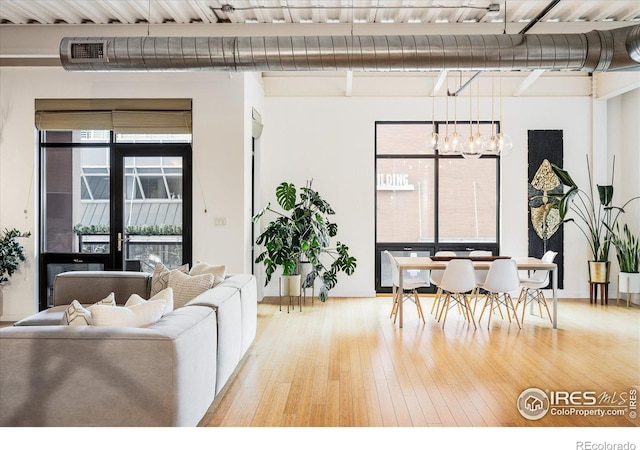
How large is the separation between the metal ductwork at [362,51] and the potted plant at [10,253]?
2719 millimetres

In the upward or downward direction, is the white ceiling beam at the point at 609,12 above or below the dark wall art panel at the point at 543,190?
above

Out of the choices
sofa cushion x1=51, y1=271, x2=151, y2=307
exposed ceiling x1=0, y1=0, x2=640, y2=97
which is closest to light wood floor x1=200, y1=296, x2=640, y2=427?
sofa cushion x1=51, y1=271, x2=151, y2=307

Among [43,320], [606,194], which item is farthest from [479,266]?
[43,320]

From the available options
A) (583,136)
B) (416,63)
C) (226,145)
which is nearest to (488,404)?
(416,63)

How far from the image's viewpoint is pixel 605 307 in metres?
7.36

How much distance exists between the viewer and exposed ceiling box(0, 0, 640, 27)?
5289 mm

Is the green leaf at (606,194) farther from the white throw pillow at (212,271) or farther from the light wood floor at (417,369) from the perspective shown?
the white throw pillow at (212,271)

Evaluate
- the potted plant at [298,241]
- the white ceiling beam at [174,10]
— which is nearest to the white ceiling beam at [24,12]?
the white ceiling beam at [174,10]

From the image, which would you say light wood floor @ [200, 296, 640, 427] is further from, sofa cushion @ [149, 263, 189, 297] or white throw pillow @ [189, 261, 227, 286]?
sofa cushion @ [149, 263, 189, 297]

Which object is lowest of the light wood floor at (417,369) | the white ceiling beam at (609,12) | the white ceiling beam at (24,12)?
the light wood floor at (417,369)

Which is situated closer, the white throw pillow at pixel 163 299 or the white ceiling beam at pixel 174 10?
the white throw pillow at pixel 163 299

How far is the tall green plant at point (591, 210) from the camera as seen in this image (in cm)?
775

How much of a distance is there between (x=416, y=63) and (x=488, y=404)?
3059 mm

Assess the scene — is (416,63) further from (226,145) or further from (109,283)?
(109,283)
